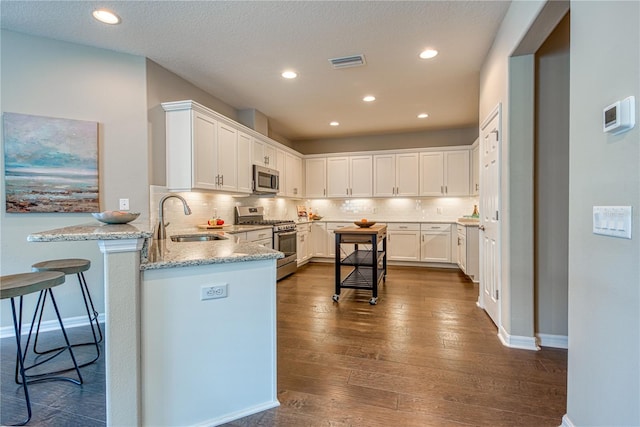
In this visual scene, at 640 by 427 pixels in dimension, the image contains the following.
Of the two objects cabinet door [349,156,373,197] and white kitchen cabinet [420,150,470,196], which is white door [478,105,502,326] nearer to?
white kitchen cabinet [420,150,470,196]

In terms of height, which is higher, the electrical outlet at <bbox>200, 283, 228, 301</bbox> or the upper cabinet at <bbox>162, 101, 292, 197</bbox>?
the upper cabinet at <bbox>162, 101, 292, 197</bbox>

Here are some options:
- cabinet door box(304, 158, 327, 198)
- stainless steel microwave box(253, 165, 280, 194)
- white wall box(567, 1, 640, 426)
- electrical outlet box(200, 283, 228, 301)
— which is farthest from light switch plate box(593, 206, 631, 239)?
cabinet door box(304, 158, 327, 198)

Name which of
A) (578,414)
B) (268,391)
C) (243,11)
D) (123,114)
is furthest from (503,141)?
(123,114)

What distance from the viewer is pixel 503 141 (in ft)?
8.17

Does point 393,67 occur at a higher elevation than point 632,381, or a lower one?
higher

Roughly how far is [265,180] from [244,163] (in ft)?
1.87

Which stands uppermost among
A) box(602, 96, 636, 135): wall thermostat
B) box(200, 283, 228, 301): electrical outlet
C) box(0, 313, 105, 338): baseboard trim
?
box(602, 96, 636, 135): wall thermostat

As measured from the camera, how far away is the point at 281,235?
15.4 ft

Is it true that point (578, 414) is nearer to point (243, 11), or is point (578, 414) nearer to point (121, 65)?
point (243, 11)

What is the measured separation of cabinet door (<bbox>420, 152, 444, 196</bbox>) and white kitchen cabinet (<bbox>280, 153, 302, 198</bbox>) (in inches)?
99.5

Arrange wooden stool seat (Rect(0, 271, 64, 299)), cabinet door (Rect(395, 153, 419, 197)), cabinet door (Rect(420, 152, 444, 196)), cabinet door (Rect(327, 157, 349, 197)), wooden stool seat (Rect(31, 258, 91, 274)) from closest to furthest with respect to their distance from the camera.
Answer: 1. wooden stool seat (Rect(0, 271, 64, 299))
2. wooden stool seat (Rect(31, 258, 91, 274))
3. cabinet door (Rect(420, 152, 444, 196))
4. cabinet door (Rect(395, 153, 419, 197))
5. cabinet door (Rect(327, 157, 349, 197))

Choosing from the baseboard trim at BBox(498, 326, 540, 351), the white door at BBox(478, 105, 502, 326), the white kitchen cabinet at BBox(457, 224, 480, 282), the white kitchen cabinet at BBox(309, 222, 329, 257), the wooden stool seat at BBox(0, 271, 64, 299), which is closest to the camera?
the wooden stool seat at BBox(0, 271, 64, 299)

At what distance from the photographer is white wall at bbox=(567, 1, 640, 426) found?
40.6 inches

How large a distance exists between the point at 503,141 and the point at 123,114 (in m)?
3.64
